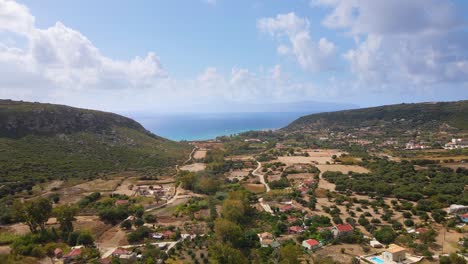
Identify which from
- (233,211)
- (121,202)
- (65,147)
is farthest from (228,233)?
(65,147)

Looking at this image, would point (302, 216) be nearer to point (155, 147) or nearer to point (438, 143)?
point (155, 147)

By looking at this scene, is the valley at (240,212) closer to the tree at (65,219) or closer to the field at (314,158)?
the tree at (65,219)

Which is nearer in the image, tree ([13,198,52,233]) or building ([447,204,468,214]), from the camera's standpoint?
tree ([13,198,52,233])

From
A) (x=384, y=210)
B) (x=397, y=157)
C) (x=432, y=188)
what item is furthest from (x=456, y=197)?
(x=397, y=157)

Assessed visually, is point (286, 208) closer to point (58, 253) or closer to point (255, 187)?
point (255, 187)

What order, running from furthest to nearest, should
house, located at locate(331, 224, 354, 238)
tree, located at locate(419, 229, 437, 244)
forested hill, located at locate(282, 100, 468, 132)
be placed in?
forested hill, located at locate(282, 100, 468, 132) < house, located at locate(331, 224, 354, 238) < tree, located at locate(419, 229, 437, 244)

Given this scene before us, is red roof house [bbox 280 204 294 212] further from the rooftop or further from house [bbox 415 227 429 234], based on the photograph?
the rooftop

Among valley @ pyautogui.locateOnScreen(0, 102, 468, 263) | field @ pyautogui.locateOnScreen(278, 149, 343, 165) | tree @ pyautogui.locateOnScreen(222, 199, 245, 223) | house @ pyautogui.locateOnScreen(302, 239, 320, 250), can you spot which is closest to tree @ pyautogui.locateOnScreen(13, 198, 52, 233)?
valley @ pyautogui.locateOnScreen(0, 102, 468, 263)
